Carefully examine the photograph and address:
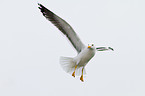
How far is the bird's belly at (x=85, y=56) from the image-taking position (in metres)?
10.3

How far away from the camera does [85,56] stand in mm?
10383

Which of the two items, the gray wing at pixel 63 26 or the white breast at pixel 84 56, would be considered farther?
the white breast at pixel 84 56

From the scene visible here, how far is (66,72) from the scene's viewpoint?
36.0 feet

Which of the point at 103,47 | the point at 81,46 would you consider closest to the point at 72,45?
the point at 81,46

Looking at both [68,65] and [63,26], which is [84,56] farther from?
[63,26]

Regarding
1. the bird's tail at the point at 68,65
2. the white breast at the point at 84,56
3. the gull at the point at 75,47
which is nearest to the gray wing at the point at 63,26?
the gull at the point at 75,47

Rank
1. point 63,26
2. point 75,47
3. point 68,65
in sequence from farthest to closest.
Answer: point 68,65
point 75,47
point 63,26

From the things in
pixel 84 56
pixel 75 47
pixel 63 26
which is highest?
pixel 63 26

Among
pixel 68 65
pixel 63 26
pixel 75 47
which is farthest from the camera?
pixel 68 65

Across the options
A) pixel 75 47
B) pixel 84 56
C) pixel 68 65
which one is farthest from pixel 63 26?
pixel 68 65

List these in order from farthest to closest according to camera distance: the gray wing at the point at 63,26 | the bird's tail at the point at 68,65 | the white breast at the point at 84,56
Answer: the bird's tail at the point at 68,65 < the white breast at the point at 84,56 < the gray wing at the point at 63,26

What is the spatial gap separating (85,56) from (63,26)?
3.31 ft

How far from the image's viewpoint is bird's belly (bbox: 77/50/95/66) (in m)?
10.3

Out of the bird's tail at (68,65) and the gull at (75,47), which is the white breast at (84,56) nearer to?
the gull at (75,47)
